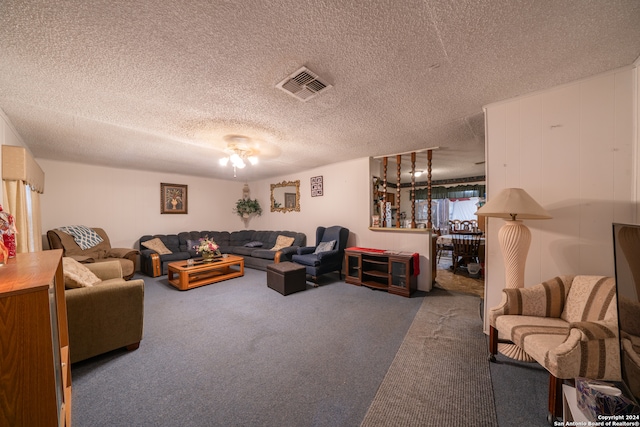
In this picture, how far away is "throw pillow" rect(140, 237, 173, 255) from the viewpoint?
482 cm

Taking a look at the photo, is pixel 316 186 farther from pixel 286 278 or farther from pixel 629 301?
pixel 629 301

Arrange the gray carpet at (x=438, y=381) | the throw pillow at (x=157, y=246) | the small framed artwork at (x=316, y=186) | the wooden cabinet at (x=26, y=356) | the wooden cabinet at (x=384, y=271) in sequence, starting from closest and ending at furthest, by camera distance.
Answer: the wooden cabinet at (x=26, y=356) < the gray carpet at (x=438, y=381) < the wooden cabinet at (x=384, y=271) < the throw pillow at (x=157, y=246) < the small framed artwork at (x=316, y=186)

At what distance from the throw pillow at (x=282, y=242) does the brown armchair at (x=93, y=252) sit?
269cm

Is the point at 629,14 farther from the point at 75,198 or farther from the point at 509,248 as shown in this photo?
the point at 75,198

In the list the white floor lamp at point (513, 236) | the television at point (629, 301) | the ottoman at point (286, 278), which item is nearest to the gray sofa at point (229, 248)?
the ottoman at point (286, 278)

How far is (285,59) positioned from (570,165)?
2481mm

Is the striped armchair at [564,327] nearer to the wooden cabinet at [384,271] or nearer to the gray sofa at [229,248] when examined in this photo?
the wooden cabinet at [384,271]

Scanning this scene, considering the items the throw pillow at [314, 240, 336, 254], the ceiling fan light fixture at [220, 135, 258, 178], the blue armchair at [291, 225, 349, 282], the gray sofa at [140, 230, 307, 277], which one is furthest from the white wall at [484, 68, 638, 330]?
the gray sofa at [140, 230, 307, 277]

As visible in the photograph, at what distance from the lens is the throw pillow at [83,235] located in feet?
13.0

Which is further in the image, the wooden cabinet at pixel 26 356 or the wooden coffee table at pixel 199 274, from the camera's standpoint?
the wooden coffee table at pixel 199 274

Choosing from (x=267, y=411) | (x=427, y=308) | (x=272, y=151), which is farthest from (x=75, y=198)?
(x=427, y=308)

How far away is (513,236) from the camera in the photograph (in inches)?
73.9

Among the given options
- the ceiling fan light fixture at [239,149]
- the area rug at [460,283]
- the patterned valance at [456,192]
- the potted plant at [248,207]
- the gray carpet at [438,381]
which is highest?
the ceiling fan light fixture at [239,149]

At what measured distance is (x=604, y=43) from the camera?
1401 millimetres
